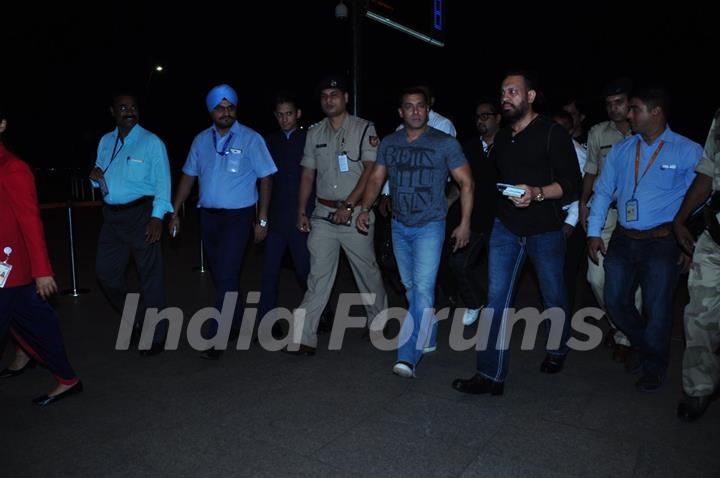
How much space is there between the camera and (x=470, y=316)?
19.5 ft

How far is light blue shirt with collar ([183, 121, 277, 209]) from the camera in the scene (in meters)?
5.15

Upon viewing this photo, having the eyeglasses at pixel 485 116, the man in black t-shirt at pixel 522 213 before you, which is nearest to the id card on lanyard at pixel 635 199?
the man in black t-shirt at pixel 522 213

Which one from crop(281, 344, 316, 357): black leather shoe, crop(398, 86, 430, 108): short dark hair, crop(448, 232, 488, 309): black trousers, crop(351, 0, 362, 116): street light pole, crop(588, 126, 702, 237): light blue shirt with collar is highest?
crop(351, 0, 362, 116): street light pole

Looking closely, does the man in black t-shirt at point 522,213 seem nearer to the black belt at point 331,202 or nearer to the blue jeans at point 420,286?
the blue jeans at point 420,286

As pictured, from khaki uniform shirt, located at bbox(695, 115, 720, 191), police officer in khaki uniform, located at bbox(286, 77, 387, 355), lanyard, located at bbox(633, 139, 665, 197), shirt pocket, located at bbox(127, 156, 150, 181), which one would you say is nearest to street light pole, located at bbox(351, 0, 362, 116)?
police officer in khaki uniform, located at bbox(286, 77, 387, 355)

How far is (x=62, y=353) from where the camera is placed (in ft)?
13.2

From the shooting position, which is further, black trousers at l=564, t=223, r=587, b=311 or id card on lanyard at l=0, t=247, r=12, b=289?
black trousers at l=564, t=223, r=587, b=311

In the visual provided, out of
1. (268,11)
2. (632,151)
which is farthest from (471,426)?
(268,11)

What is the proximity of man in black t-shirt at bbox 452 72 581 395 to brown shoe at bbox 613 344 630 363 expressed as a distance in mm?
902

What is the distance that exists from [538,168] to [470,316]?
223 cm

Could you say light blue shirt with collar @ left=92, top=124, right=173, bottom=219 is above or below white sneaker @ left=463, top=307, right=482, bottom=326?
above

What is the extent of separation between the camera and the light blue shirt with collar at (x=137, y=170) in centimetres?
505

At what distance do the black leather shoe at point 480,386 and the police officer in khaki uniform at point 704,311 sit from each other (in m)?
1.08

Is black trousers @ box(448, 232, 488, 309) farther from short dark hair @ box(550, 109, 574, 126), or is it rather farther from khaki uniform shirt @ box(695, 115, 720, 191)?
khaki uniform shirt @ box(695, 115, 720, 191)
